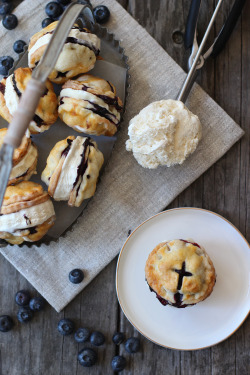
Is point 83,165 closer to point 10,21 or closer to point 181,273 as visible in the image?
point 181,273

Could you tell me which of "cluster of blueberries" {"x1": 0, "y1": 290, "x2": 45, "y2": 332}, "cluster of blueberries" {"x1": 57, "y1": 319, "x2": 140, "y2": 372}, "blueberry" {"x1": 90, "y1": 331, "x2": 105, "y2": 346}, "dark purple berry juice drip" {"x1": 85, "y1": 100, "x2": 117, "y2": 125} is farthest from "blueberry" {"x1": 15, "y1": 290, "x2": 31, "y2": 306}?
"dark purple berry juice drip" {"x1": 85, "y1": 100, "x2": 117, "y2": 125}

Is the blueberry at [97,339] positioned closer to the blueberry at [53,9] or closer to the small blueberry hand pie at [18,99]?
the small blueberry hand pie at [18,99]

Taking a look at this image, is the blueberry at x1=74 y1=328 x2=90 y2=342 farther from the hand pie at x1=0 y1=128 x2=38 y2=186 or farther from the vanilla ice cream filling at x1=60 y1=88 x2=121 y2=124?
the vanilla ice cream filling at x1=60 y1=88 x2=121 y2=124

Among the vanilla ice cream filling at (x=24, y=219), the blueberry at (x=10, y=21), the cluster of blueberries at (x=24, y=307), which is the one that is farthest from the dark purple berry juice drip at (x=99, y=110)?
the cluster of blueberries at (x=24, y=307)

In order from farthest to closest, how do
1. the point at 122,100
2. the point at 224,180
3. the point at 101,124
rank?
the point at 224,180 → the point at 122,100 → the point at 101,124

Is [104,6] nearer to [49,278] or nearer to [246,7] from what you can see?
[246,7]

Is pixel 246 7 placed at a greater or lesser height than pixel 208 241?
greater

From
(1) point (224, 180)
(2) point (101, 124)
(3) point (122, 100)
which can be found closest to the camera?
(2) point (101, 124)

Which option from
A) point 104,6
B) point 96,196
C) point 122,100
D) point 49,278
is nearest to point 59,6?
point 104,6
